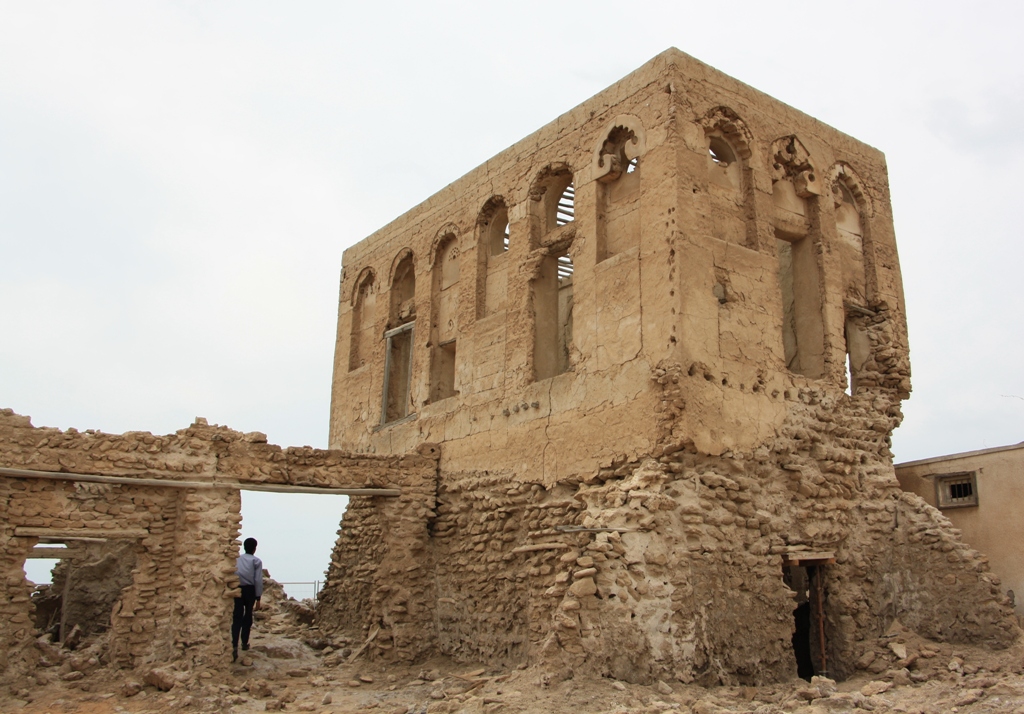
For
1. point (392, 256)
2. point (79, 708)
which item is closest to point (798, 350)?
point (392, 256)

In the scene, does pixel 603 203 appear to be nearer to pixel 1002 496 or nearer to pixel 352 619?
pixel 1002 496

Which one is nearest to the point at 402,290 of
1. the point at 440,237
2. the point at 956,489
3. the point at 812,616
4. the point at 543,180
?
the point at 440,237

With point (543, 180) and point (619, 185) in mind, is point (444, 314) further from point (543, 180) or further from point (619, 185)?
point (619, 185)

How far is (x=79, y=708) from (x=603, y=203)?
7.88 metres

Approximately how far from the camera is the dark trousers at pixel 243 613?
38.5ft

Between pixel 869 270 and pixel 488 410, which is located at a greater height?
pixel 869 270

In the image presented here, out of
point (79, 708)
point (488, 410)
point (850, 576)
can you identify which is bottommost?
point (79, 708)

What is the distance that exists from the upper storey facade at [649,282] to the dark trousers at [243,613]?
3007 millimetres

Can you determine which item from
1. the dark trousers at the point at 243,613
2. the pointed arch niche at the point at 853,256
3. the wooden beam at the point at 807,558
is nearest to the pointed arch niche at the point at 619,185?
the pointed arch niche at the point at 853,256

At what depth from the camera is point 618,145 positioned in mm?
10883

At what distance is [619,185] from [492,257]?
2657mm

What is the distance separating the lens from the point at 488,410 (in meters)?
11.8

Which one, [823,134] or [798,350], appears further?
[823,134]

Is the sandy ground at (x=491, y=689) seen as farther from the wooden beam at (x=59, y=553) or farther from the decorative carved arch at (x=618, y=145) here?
the decorative carved arch at (x=618, y=145)
